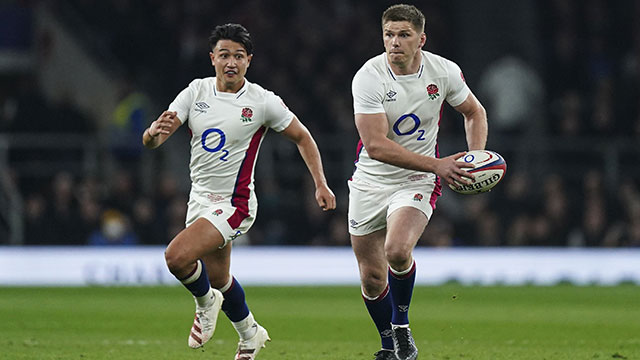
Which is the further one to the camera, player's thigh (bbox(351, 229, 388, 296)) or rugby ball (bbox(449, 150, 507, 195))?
player's thigh (bbox(351, 229, 388, 296))

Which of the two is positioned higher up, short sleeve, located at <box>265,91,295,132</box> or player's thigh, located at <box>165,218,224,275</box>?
short sleeve, located at <box>265,91,295,132</box>

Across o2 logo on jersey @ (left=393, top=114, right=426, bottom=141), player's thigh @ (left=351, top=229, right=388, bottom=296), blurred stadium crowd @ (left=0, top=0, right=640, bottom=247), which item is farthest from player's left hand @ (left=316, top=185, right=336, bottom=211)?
blurred stadium crowd @ (left=0, top=0, right=640, bottom=247)

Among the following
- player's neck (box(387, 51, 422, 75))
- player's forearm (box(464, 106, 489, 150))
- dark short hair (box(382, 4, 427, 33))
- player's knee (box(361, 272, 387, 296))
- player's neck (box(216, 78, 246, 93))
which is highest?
dark short hair (box(382, 4, 427, 33))

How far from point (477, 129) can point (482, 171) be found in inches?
27.0

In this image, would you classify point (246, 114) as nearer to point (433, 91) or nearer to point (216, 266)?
point (216, 266)

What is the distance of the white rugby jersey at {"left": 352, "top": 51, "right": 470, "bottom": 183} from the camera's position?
845 cm

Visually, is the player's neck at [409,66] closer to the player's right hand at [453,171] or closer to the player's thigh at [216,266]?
the player's right hand at [453,171]

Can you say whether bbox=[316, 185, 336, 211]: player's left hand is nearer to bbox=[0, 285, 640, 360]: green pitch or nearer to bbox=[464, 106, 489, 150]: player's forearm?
bbox=[464, 106, 489, 150]: player's forearm

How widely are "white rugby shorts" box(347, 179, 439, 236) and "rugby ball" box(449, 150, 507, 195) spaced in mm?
535

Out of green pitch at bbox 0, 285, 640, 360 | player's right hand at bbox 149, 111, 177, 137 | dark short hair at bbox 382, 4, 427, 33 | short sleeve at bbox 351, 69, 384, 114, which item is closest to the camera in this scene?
player's right hand at bbox 149, 111, 177, 137

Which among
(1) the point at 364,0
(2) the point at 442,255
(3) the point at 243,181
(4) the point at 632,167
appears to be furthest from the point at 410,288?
(1) the point at 364,0

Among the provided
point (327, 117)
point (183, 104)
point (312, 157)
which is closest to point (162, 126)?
point (183, 104)

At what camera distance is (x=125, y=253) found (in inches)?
697

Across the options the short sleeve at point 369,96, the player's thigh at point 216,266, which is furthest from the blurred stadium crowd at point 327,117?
the short sleeve at point 369,96
